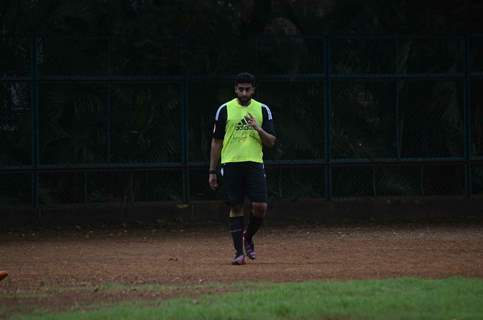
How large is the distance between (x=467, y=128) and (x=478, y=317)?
34.2 feet

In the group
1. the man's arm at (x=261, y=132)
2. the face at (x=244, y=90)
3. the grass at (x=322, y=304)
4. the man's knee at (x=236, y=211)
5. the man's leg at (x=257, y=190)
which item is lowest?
the grass at (x=322, y=304)

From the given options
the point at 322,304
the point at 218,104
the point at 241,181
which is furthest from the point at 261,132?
the point at 218,104

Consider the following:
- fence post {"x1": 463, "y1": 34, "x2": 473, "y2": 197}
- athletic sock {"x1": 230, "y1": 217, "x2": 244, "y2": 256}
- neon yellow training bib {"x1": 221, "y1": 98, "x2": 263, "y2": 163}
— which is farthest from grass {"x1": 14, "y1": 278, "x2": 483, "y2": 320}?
fence post {"x1": 463, "y1": 34, "x2": 473, "y2": 197}

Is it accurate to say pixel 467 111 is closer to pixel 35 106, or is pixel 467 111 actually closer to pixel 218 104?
pixel 218 104

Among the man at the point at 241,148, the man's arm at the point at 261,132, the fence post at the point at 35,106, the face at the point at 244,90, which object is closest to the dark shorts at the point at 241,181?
the man at the point at 241,148

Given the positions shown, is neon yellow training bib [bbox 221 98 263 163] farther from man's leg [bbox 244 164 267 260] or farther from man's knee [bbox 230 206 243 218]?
man's knee [bbox 230 206 243 218]

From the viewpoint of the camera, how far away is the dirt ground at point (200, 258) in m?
10.6

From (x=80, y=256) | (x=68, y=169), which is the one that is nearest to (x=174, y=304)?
(x=80, y=256)

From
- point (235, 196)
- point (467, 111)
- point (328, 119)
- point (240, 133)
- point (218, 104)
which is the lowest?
point (235, 196)

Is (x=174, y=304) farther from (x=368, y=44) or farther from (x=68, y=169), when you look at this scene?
(x=368, y=44)

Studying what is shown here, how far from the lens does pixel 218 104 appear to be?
18016mm

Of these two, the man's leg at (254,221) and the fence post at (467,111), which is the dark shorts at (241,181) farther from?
the fence post at (467,111)

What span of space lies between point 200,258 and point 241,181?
1169 millimetres

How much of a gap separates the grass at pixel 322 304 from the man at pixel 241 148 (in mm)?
2512
